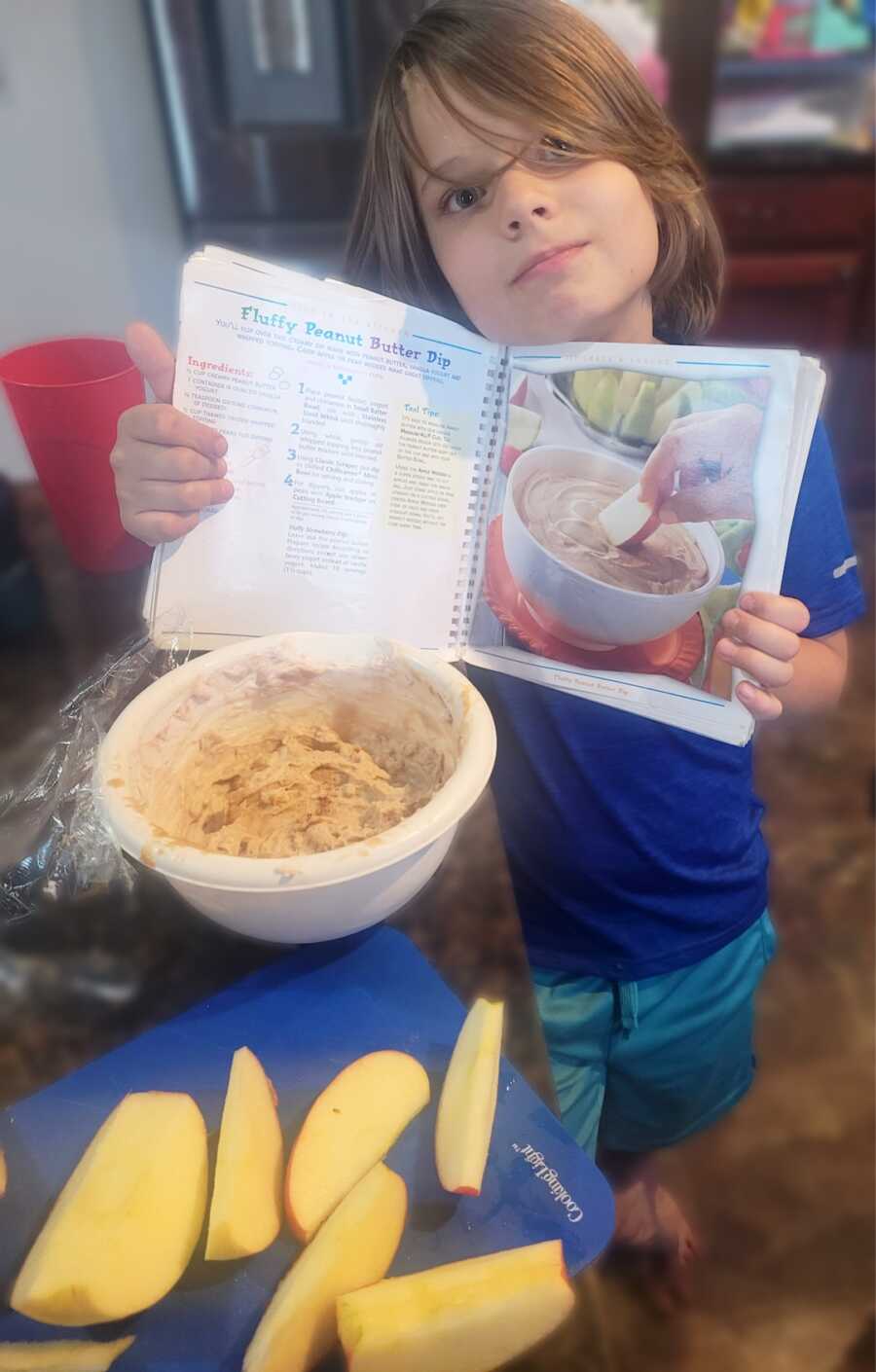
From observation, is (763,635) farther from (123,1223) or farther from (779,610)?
(123,1223)

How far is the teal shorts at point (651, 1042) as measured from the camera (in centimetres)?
77

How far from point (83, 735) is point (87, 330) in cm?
210

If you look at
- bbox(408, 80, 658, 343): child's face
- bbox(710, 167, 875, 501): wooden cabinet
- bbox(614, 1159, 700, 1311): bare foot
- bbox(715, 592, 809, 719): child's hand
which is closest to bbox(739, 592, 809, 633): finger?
bbox(715, 592, 809, 719): child's hand

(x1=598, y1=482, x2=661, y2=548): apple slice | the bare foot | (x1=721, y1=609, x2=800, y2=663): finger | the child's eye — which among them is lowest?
the bare foot

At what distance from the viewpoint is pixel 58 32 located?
1957 mm

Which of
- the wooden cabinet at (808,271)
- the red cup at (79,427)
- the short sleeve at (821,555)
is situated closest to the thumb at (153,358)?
the red cup at (79,427)

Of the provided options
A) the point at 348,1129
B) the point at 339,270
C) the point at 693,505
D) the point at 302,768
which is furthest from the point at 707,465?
the point at 339,270

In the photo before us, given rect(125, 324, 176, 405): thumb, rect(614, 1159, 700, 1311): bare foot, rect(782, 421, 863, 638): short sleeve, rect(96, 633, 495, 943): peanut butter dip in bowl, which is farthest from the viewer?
rect(614, 1159, 700, 1311): bare foot

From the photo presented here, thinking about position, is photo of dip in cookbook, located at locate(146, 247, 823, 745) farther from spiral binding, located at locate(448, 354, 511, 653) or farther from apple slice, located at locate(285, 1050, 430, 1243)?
apple slice, located at locate(285, 1050, 430, 1243)

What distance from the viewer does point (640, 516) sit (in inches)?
25.1

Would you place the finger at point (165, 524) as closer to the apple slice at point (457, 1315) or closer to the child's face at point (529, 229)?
the child's face at point (529, 229)

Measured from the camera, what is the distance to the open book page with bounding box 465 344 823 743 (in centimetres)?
59

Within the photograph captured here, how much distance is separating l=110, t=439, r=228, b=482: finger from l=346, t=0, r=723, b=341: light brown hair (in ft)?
0.90

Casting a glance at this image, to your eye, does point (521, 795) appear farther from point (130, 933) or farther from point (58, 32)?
point (58, 32)
